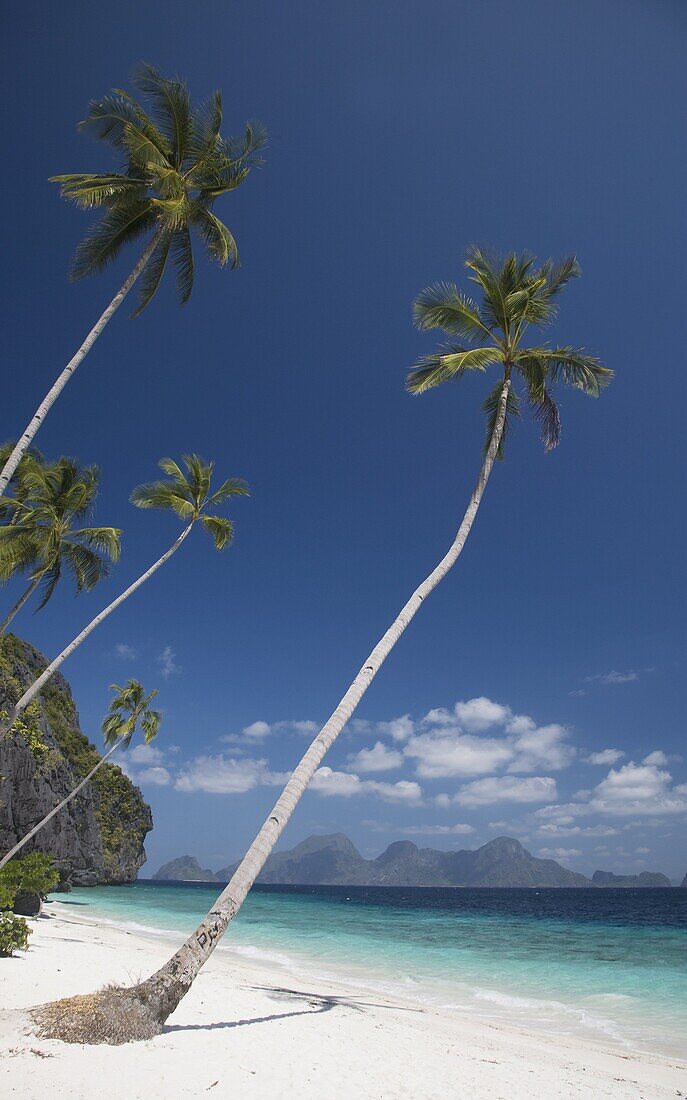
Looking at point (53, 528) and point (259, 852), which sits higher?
point (53, 528)

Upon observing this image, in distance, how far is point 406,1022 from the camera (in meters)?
9.45

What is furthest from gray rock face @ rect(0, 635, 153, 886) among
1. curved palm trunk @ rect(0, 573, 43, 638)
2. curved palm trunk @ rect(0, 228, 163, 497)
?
curved palm trunk @ rect(0, 228, 163, 497)

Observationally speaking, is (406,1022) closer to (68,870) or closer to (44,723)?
(44,723)

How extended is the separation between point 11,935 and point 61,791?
37265mm

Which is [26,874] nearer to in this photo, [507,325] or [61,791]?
[507,325]

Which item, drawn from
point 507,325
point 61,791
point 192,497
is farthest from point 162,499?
point 61,791

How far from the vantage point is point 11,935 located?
10.8 metres

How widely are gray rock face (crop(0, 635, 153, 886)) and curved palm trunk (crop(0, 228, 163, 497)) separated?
9.22m

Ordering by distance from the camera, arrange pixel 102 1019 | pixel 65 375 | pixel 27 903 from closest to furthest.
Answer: pixel 102 1019 < pixel 65 375 < pixel 27 903

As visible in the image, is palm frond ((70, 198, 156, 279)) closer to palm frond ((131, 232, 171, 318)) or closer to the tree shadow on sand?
palm frond ((131, 232, 171, 318))

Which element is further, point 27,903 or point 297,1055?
point 27,903

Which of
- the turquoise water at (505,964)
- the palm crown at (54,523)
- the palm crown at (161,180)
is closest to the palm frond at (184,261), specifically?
the palm crown at (161,180)

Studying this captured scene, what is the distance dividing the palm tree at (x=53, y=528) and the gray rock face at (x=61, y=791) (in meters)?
2.55

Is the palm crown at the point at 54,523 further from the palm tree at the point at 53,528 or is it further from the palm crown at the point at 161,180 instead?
the palm crown at the point at 161,180
